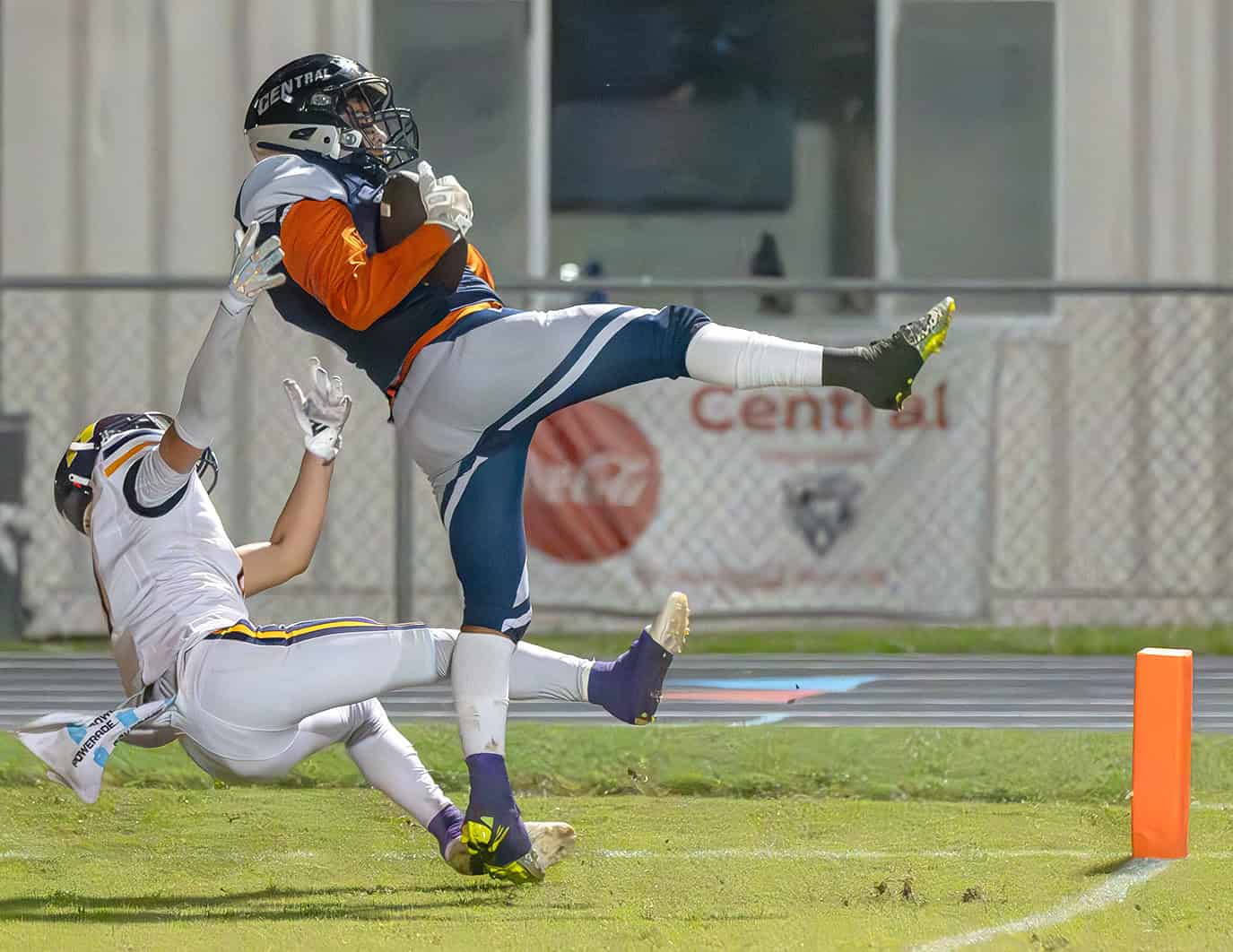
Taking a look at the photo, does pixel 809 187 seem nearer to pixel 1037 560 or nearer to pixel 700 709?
pixel 1037 560


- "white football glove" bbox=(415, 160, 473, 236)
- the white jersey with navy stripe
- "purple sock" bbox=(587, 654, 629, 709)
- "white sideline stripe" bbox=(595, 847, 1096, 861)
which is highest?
"white football glove" bbox=(415, 160, 473, 236)

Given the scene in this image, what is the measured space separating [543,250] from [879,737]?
384cm

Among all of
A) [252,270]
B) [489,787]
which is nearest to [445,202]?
[252,270]

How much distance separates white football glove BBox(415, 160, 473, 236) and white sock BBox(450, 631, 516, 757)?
2.87 ft

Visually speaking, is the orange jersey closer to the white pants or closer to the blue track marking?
the white pants

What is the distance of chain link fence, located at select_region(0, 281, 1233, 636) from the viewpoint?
8.84m

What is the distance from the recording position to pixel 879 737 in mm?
6414

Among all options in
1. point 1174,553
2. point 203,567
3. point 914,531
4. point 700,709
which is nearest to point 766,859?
point 203,567

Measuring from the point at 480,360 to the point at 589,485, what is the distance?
14.1ft

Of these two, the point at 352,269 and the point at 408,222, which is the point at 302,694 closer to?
the point at 352,269

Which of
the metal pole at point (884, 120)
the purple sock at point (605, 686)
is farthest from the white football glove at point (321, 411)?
the metal pole at point (884, 120)

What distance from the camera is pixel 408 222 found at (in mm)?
4500

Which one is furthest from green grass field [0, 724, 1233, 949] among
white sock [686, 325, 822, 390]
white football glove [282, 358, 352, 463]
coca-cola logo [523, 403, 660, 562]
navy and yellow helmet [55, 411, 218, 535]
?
coca-cola logo [523, 403, 660, 562]

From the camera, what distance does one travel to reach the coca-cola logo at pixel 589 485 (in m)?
8.68
